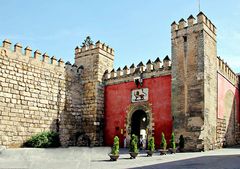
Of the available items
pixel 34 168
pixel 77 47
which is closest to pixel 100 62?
pixel 77 47

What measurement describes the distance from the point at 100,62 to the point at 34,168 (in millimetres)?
11003

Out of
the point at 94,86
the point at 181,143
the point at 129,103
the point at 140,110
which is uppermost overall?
the point at 94,86

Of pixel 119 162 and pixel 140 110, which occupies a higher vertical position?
pixel 140 110

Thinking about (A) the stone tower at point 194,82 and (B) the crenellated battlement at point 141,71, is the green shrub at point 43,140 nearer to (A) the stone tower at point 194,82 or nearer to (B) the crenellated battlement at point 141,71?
(B) the crenellated battlement at point 141,71

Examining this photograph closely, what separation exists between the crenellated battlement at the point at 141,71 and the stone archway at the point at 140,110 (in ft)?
5.79

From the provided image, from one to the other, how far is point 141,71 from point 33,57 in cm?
618

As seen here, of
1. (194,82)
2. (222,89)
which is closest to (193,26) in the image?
(194,82)

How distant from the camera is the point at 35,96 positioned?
589 inches

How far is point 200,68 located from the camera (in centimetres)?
1388

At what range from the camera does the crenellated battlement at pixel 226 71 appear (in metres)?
16.4

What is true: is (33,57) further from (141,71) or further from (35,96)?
(141,71)

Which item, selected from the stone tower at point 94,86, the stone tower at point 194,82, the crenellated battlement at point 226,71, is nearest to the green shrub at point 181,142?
the stone tower at point 194,82

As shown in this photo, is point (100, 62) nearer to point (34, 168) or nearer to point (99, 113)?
point (99, 113)

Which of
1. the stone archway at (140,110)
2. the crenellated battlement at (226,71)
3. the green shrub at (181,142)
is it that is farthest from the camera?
the crenellated battlement at (226,71)
